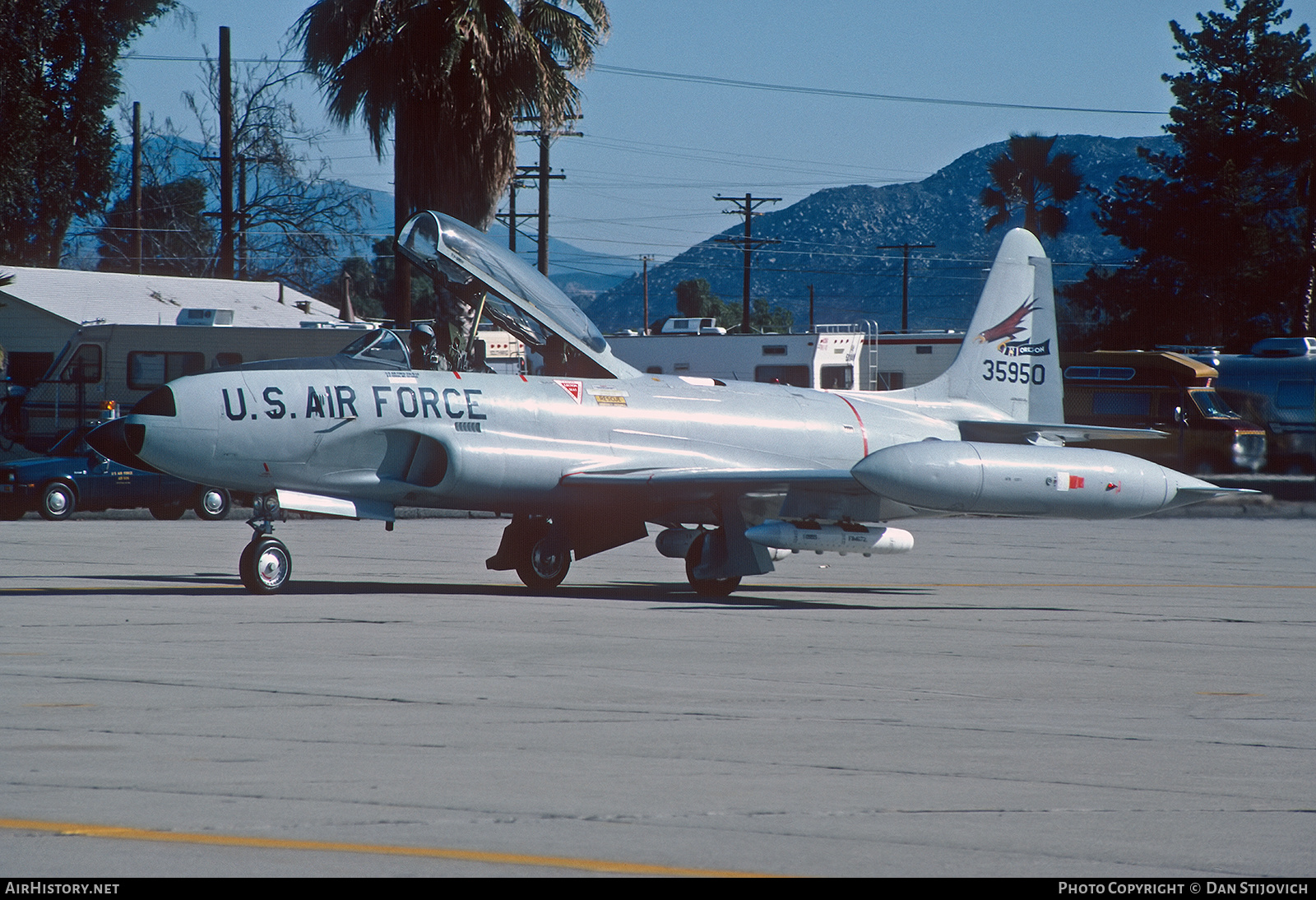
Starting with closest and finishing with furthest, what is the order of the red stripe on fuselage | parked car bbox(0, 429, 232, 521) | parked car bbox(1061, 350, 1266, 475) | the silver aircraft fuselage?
the silver aircraft fuselage, the red stripe on fuselage, parked car bbox(0, 429, 232, 521), parked car bbox(1061, 350, 1266, 475)

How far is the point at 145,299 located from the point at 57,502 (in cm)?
1565

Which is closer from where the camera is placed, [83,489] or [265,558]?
[265,558]

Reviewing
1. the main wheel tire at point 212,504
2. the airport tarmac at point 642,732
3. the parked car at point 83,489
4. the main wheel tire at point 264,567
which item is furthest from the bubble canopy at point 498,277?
the main wheel tire at point 212,504

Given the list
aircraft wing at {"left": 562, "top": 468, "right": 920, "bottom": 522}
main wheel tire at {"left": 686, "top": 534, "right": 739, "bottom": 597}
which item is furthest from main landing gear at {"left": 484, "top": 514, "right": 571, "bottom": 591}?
main wheel tire at {"left": 686, "top": 534, "right": 739, "bottom": 597}

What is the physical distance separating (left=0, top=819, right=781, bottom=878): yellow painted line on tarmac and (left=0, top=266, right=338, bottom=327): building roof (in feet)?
97.8

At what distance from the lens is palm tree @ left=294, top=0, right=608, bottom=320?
24.2 m

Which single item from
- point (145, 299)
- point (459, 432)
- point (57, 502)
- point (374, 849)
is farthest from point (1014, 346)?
point (145, 299)

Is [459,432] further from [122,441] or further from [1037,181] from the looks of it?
[1037,181]

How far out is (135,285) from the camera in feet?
125

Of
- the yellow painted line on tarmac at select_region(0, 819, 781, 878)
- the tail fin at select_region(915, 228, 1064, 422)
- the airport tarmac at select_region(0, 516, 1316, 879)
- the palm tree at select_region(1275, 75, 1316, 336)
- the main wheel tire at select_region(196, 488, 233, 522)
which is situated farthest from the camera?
the palm tree at select_region(1275, 75, 1316, 336)

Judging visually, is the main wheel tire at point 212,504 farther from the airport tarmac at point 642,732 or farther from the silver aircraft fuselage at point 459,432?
the silver aircraft fuselage at point 459,432

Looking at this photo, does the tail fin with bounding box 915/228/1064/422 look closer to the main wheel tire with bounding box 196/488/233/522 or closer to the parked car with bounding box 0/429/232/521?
the main wheel tire with bounding box 196/488/233/522

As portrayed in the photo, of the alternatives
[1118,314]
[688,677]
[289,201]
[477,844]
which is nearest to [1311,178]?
[1118,314]

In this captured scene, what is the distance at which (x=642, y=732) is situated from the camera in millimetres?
6820
